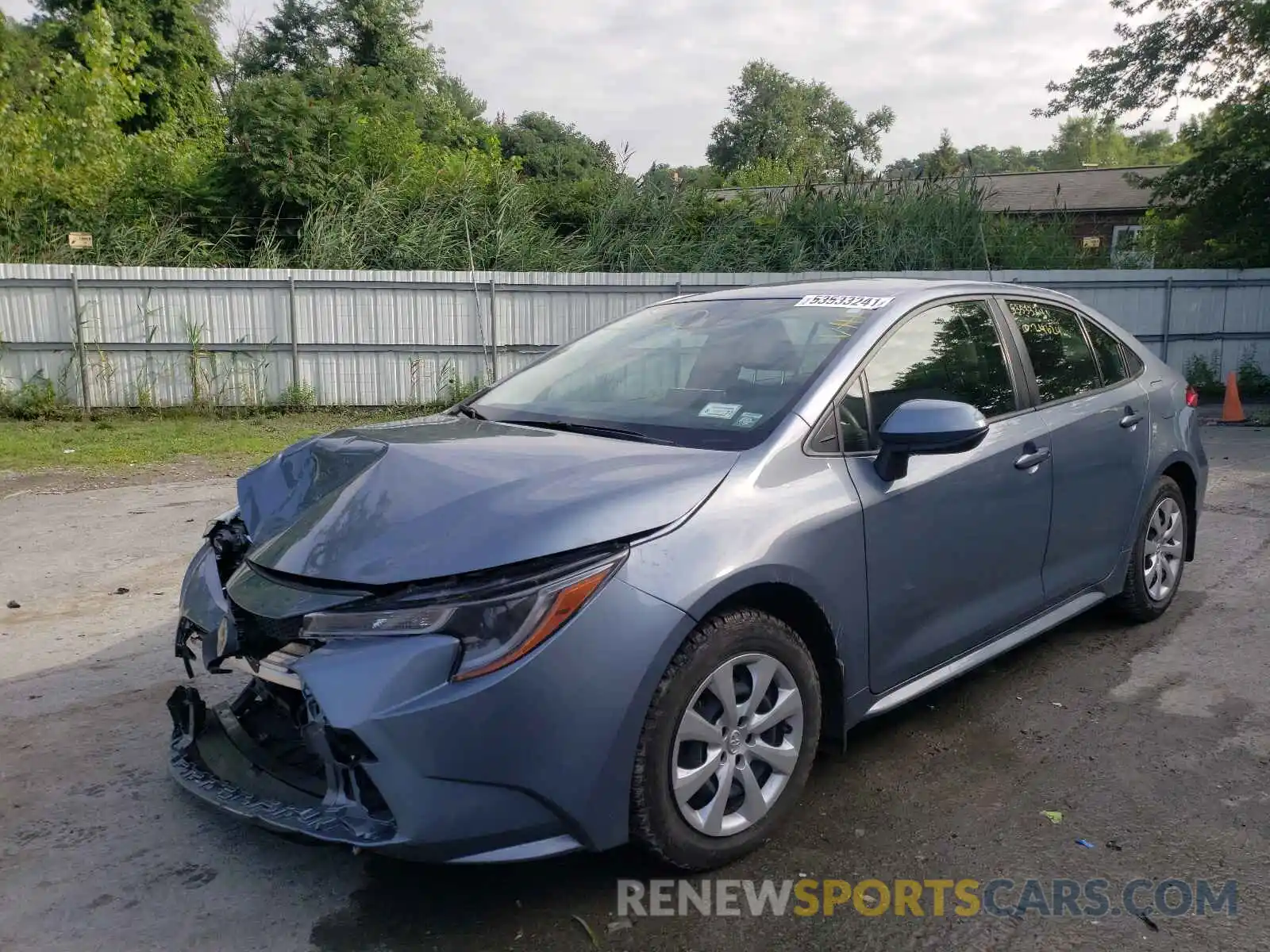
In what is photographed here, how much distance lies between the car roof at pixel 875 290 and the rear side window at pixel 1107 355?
1.71 ft

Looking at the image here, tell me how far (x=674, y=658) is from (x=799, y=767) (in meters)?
0.68

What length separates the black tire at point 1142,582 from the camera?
4.82 metres

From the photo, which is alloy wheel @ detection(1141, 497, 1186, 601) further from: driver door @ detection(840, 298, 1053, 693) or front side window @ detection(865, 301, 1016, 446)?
front side window @ detection(865, 301, 1016, 446)

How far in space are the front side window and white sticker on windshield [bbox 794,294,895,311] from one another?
128 mm

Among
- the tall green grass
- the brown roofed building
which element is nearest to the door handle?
the tall green grass

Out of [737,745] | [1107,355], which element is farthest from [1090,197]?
[737,745]

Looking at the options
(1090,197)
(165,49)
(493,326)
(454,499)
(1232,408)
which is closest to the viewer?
(454,499)

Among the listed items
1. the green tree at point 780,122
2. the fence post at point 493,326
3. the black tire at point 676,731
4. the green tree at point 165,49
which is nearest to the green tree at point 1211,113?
the fence post at point 493,326

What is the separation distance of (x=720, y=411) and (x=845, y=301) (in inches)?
32.3

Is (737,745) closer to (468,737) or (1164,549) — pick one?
(468,737)

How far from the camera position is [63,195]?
595 inches

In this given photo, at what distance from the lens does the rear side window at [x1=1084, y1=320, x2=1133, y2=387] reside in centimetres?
475

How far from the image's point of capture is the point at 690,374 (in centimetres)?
379

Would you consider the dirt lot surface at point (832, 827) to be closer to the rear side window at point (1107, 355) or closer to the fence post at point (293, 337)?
the rear side window at point (1107, 355)
